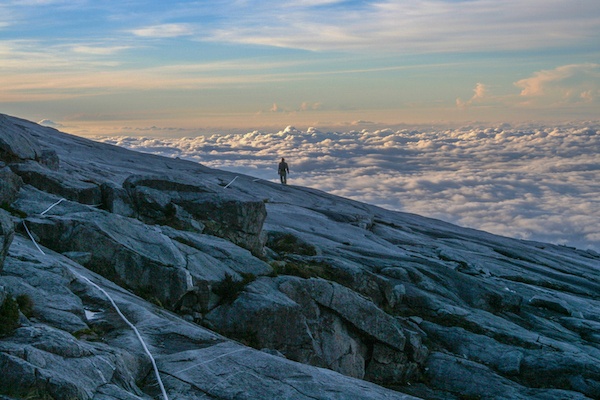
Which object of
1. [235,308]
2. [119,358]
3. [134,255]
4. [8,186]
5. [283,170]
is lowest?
[235,308]

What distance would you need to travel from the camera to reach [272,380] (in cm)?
1505

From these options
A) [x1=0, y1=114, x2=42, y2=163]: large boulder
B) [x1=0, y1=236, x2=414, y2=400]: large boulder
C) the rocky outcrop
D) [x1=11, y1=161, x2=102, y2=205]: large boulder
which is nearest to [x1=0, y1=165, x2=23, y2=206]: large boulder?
[x1=11, y1=161, x2=102, y2=205]: large boulder

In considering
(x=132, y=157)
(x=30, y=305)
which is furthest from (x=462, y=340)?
(x=132, y=157)

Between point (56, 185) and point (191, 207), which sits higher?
point (56, 185)

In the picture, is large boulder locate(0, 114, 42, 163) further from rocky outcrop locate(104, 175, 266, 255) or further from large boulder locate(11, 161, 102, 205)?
rocky outcrop locate(104, 175, 266, 255)

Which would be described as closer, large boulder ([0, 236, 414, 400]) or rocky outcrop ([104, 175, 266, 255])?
large boulder ([0, 236, 414, 400])

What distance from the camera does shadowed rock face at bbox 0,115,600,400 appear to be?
14.8 meters

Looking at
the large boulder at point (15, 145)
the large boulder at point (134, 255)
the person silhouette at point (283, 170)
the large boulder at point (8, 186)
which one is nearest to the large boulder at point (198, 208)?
the large boulder at point (134, 255)

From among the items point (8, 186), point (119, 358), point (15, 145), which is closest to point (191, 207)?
point (8, 186)

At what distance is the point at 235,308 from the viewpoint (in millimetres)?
23562

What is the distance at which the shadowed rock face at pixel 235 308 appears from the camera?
14.8 m

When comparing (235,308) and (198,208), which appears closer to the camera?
(235,308)

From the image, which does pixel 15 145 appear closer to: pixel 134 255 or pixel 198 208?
pixel 198 208

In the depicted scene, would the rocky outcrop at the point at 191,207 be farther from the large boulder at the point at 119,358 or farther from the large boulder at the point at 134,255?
the large boulder at the point at 119,358
